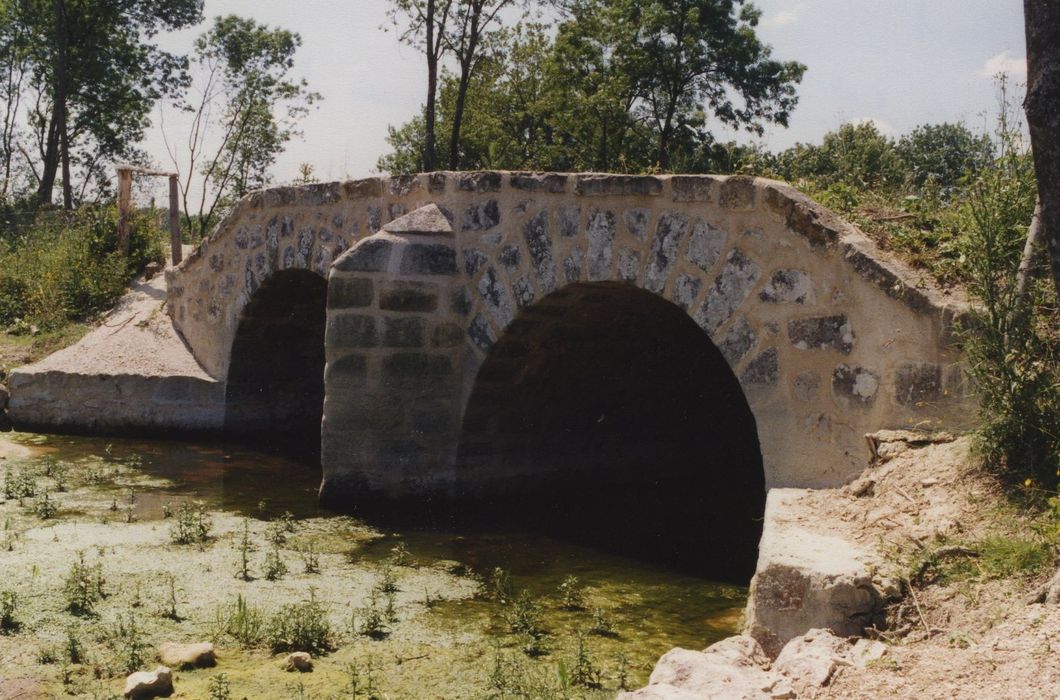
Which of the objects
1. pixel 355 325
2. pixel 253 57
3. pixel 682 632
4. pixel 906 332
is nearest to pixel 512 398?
pixel 355 325

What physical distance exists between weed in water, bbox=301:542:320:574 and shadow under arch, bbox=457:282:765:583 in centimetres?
151

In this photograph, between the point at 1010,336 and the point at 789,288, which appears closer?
the point at 1010,336

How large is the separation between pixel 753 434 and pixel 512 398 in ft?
10.0

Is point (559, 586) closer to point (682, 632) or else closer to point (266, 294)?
point (682, 632)

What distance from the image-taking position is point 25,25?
79.5ft

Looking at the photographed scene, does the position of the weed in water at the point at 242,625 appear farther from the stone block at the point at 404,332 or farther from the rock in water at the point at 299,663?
the stone block at the point at 404,332

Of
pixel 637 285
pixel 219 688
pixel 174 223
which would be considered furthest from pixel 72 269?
pixel 219 688

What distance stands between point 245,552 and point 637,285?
105 inches

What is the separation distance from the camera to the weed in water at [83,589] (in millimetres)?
5062

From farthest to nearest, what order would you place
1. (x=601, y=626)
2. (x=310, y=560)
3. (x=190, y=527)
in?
(x=190, y=527) < (x=310, y=560) < (x=601, y=626)

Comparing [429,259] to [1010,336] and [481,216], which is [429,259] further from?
[1010,336]

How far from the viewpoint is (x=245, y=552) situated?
613 centimetres

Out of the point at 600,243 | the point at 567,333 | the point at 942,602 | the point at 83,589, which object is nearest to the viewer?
the point at 942,602

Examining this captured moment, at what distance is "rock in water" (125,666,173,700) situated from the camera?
13.2ft
